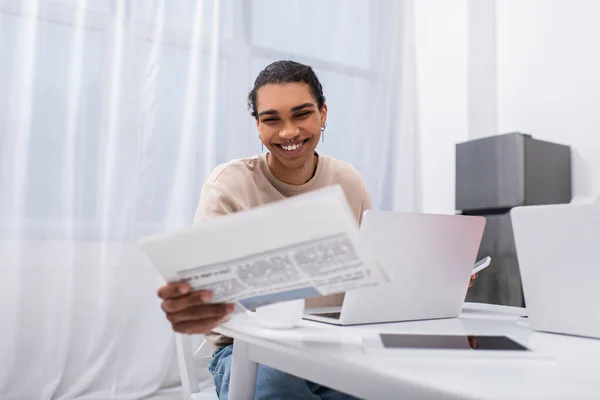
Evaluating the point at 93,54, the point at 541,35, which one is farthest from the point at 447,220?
the point at 541,35

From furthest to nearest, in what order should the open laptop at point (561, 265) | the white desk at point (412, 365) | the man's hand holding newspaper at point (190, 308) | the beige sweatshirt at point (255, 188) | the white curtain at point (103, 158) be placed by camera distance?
the white curtain at point (103, 158)
the beige sweatshirt at point (255, 188)
the open laptop at point (561, 265)
the man's hand holding newspaper at point (190, 308)
the white desk at point (412, 365)

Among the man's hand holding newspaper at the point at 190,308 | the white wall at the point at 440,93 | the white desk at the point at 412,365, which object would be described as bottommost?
the white desk at the point at 412,365

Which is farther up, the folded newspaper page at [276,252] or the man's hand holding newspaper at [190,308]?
the folded newspaper page at [276,252]

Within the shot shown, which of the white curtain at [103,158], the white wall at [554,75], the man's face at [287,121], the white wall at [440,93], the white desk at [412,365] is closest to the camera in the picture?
the white desk at [412,365]

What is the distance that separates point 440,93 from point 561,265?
9.49 feet

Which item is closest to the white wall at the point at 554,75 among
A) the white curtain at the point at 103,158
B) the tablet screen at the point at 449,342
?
the white curtain at the point at 103,158

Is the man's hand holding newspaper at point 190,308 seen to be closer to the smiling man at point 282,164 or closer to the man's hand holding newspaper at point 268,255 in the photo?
the man's hand holding newspaper at point 268,255

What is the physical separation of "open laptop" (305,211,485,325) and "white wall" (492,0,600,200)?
218 centimetres

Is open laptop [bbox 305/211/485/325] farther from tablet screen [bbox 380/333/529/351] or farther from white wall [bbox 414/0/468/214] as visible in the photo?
white wall [bbox 414/0/468/214]

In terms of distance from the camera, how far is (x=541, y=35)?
3143 mm

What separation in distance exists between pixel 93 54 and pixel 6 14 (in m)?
0.36

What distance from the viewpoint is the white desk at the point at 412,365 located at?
0.53 meters

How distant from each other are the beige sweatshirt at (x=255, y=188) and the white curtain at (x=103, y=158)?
3.76ft

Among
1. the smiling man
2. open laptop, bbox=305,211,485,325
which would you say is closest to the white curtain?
the smiling man
